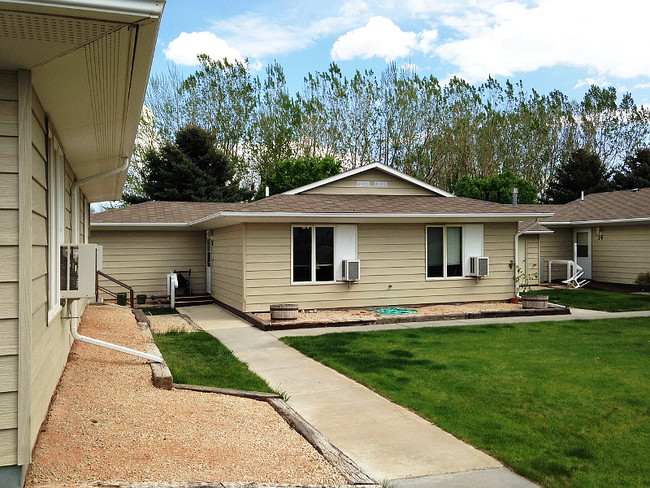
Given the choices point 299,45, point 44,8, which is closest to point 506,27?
point 299,45

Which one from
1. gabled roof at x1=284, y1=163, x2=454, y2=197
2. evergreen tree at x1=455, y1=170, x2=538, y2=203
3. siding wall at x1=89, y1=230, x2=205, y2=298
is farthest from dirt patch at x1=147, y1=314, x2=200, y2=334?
evergreen tree at x1=455, y1=170, x2=538, y2=203

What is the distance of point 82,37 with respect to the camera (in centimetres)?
288

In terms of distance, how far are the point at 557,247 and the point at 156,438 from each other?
21.2 meters

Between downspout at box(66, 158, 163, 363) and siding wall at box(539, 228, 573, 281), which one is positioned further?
siding wall at box(539, 228, 573, 281)

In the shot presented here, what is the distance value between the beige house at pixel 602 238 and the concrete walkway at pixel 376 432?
15.3 meters

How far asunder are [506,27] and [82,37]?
2292cm

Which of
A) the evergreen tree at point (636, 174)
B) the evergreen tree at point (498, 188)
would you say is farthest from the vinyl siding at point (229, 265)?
the evergreen tree at point (636, 174)

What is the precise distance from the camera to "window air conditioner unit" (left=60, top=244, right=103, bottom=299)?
16.1 feet

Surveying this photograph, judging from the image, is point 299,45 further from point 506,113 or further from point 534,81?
point 534,81

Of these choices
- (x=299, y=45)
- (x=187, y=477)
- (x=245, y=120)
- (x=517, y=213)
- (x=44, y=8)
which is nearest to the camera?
(x=44, y=8)

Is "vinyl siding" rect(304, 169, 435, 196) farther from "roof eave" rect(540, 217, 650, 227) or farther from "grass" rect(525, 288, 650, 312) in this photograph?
"roof eave" rect(540, 217, 650, 227)

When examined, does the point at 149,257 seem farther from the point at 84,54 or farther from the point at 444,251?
the point at 84,54

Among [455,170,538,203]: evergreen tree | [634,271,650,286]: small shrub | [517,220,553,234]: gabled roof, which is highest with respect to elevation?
[455,170,538,203]: evergreen tree

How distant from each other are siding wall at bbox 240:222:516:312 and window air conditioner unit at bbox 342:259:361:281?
1.20ft
